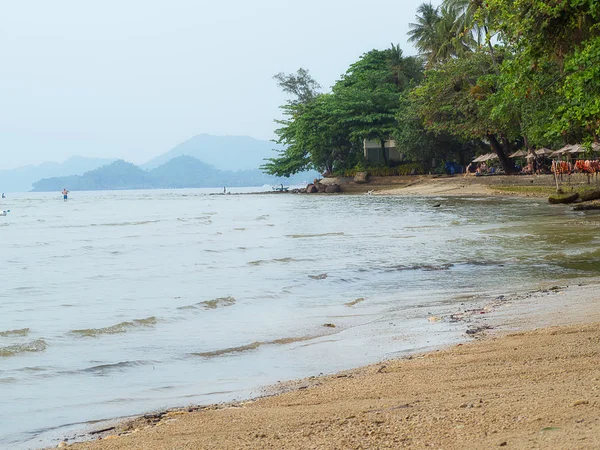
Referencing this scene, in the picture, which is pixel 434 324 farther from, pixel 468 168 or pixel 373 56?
pixel 373 56

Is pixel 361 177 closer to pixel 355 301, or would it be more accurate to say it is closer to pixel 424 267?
pixel 424 267

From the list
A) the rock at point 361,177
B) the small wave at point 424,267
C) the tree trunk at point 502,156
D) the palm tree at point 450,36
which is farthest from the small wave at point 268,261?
the rock at point 361,177

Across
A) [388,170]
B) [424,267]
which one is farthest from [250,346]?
[388,170]

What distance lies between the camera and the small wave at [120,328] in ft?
29.8

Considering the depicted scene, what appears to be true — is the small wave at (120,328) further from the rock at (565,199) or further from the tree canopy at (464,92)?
the rock at (565,199)

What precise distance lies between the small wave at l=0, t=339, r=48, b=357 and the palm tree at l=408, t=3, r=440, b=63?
59653 millimetres

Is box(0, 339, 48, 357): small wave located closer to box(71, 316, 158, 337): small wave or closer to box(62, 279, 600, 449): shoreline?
box(71, 316, 158, 337): small wave

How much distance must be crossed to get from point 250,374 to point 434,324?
2504 millimetres

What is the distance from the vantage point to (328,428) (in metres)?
4.11

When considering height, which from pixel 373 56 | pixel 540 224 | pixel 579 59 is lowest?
pixel 540 224

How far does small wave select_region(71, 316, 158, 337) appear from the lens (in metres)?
9.08

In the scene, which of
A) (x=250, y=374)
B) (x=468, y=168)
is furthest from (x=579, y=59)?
(x=468, y=168)

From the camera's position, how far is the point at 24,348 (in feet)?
26.7

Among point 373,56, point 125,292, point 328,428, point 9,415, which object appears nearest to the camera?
point 328,428
